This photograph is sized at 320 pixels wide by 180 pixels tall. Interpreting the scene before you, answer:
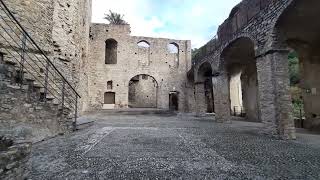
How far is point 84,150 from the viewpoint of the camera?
195 inches

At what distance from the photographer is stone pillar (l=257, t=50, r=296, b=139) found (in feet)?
23.1

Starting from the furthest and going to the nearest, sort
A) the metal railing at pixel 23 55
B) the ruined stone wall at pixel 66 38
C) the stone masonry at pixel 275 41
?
the ruined stone wall at pixel 66 38 → the stone masonry at pixel 275 41 → the metal railing at pixel 23 55

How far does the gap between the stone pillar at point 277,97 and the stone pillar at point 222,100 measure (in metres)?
4.63

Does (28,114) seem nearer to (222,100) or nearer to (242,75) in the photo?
(222,100)

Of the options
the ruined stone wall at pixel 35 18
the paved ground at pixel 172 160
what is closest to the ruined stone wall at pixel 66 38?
the ruined stone wall at pixel 35 18

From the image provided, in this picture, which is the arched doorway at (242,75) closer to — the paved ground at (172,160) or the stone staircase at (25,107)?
the paved ground at (172,160)

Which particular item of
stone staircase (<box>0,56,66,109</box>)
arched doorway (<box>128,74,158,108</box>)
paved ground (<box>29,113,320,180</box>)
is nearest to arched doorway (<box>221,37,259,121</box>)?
paved ground (<box>29,113,320,180</box>)

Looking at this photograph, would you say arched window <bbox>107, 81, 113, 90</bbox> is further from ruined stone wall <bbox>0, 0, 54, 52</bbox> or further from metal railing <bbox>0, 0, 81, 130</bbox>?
ruined stone wall <bbox>0, 0, 54, 52</bbox>

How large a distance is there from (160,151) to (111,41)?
64.6 ft

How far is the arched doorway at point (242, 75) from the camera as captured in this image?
1155 centimetres

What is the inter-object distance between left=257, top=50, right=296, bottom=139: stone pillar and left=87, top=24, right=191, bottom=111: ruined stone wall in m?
14.9

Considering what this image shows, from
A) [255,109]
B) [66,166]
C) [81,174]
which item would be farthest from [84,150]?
Result: [255,109]

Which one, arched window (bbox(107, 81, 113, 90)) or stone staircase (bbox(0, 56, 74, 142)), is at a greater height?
arched window (bbox(107, 81, 113, 90))

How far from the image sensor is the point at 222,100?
1238 cm
